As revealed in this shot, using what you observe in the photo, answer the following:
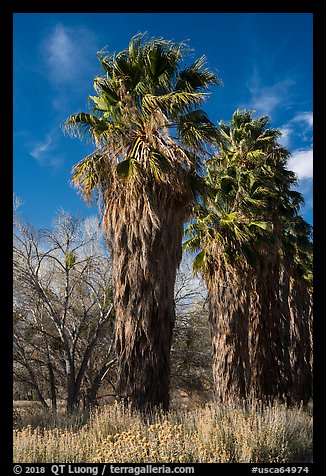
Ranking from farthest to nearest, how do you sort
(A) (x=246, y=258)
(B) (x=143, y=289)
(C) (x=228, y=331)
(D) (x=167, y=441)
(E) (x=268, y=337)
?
(E) (x=268, y=337) < (A) (x=246, y=258) < (C) (x=228, y=331) < (B) (x=143, y=289) < (D) (x=167, y=441)

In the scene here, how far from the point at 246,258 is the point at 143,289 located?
6.17 m

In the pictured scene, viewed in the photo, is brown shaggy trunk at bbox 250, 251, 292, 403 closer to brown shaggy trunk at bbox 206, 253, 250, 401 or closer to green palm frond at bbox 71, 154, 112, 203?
brown shaggy trunk at bbox 206, 253, 250, 401

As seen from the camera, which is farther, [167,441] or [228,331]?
[228,331]

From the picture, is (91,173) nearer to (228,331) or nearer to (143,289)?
(143,289)

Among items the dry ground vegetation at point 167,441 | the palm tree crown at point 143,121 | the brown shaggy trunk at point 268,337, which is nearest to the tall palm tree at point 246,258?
the brown shaggy trunk at point 268,337

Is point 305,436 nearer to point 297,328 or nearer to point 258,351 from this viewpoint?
point 258,351

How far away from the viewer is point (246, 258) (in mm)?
14836

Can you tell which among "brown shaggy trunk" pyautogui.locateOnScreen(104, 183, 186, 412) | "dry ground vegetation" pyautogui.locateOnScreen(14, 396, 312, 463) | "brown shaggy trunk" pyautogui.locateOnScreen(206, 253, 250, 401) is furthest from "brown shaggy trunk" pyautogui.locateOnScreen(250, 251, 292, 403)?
"brown shaggy trunk" pyautogui.locateOnScreen(104, 183, 186, 412)

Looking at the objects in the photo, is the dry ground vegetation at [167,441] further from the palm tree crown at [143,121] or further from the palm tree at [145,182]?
the palm tree crown at [143,121]

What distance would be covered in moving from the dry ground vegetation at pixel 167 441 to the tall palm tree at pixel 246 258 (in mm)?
5322

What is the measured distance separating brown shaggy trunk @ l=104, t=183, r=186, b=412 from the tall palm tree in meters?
3.74

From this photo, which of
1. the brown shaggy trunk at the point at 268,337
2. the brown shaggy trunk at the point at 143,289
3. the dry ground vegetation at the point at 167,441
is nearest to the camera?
the dry ground vegetation at the point at 167,441

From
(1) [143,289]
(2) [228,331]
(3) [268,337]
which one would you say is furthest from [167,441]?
(3) [268,337]

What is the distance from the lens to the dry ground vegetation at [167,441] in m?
6.49
